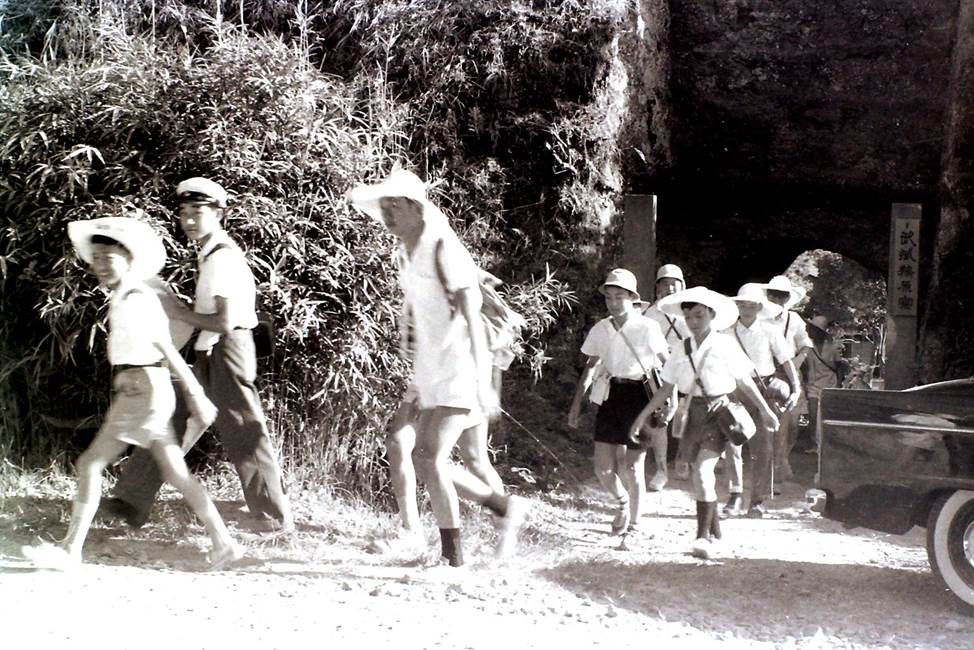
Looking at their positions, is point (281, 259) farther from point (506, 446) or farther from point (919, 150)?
Result: point (919, 150)

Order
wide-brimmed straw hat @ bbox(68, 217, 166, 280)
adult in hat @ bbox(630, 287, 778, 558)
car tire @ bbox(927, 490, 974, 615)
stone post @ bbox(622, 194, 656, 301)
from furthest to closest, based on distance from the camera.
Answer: stone post @ bbox(622, 194, 656, 301), adult in hat @ bbox(630, 287, 778, 558), car tire @ bbox(927, 490, 974, 615), wide-brimmed straw hat @ bbox(68, 217, 166, 280)

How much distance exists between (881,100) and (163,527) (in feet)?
26.9

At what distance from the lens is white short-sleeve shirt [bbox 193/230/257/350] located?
4.54 metres

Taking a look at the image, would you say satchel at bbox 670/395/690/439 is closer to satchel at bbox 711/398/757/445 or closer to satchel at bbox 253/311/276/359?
satchel at bbox 711/398/757/445

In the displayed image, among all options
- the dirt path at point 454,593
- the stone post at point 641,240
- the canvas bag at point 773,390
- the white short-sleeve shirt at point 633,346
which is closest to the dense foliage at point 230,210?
the dirt path at point 454,593

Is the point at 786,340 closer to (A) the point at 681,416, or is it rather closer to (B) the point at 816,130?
(A) the point at 681,416

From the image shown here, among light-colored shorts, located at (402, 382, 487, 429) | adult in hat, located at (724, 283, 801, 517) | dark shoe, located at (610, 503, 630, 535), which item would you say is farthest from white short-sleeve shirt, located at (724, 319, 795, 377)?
light-colored shorts, located at (402, 382, 487, 429)

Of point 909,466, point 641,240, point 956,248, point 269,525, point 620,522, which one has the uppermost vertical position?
point 956,248

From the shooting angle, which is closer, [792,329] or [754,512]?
[754,512]

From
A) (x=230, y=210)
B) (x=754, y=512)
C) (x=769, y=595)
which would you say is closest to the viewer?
(x=769, y=595)

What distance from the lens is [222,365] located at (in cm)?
474

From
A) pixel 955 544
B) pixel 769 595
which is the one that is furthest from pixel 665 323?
pixel 955 544

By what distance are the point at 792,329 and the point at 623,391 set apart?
291 centimetres

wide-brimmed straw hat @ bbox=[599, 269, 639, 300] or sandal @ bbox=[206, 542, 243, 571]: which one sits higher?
wide-brimmed straw hat @ bbox=[599, 269, 639, 300]
